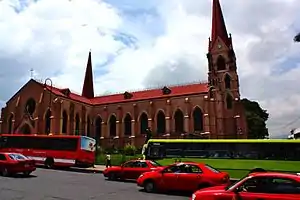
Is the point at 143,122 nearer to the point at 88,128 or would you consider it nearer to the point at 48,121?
the point at 88,128

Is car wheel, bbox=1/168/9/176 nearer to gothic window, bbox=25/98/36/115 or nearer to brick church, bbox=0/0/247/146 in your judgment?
brick church, bbox=0/0/247/146

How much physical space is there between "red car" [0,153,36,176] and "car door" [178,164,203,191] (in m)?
10.8

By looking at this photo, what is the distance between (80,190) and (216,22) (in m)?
46.7

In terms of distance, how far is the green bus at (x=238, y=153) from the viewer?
2234 cm

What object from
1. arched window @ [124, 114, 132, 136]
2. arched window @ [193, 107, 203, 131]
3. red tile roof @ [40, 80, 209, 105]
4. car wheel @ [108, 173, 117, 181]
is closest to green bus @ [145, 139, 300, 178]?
car wheel @ [108, 173, 117, 181]

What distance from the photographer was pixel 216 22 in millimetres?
54562

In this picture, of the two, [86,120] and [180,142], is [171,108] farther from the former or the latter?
[180,142]

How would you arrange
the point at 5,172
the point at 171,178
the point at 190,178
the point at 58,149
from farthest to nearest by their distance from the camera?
the point at 58,149 → the point at 5,172 → the point at 171,178 → the point at 190,178

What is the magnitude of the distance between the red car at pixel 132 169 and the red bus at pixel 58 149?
28.5 feet

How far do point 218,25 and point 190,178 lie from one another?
45.4m

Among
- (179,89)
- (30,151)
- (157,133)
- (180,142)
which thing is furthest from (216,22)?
(30,151)

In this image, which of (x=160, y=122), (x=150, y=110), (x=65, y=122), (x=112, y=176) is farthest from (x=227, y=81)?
(x=112, y=176)

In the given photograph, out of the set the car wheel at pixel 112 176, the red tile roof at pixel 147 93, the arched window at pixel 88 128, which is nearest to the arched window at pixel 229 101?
the red tile roof at pixel 147 93

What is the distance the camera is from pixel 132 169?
1873cm
